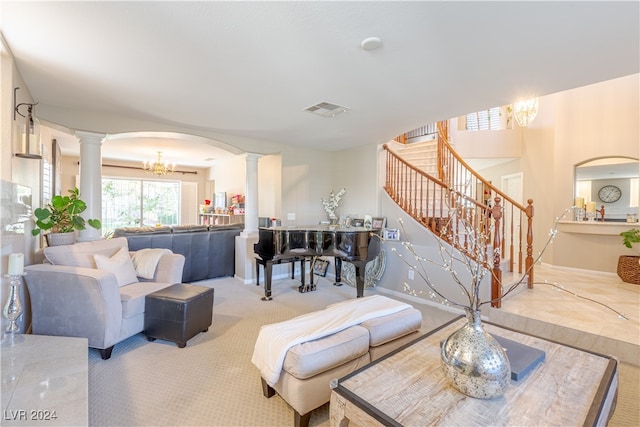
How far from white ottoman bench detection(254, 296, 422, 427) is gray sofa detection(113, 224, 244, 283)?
10.5 feet

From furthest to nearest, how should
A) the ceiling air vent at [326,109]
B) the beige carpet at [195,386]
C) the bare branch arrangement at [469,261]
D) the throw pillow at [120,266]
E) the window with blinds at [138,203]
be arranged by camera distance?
the window with blinds at [138,203], the ceiling air vent at [326,109], the throw pillow at [120,266], the beige carpet at [195,386], the bare branch arrangement at [469,261]

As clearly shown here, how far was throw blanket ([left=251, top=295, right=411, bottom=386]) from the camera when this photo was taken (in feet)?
5.56

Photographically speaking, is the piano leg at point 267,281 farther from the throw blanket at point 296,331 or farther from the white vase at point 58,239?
the white vase at point 58,239

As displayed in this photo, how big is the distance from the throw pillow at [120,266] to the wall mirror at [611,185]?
6695 mm

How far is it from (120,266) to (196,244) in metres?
1.76

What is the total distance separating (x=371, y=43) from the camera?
6.30 feet

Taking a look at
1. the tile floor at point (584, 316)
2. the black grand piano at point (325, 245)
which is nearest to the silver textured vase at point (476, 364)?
the tile floor at point (584, 316)

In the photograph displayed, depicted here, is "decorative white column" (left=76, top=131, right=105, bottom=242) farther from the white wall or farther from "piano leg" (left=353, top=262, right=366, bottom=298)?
the white wall

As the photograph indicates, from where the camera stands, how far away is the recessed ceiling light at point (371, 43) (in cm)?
188

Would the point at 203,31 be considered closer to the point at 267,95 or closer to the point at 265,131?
the point at 267,95

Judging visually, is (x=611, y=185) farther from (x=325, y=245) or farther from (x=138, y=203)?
(x=138, y=203)

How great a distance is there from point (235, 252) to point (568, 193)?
19.1 feet

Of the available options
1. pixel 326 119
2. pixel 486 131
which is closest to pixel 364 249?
pixel 326 119

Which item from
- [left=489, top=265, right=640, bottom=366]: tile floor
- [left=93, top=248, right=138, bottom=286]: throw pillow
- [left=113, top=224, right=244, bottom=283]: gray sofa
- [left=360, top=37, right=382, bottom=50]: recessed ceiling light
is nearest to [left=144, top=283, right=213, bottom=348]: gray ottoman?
[left=93, top=248, right=138, bottom=286]: throw pillow
